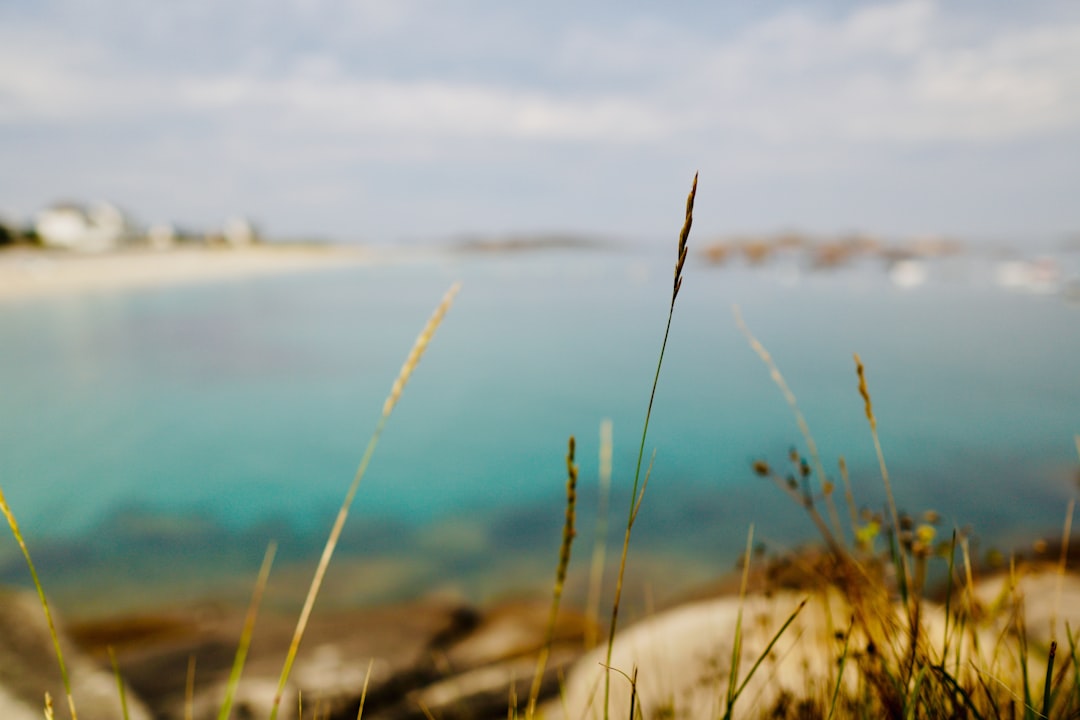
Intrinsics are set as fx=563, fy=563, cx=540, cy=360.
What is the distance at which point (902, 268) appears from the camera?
1881 inches

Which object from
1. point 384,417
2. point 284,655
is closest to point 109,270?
point 284,655

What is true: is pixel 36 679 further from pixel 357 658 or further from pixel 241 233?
pixel 241 233

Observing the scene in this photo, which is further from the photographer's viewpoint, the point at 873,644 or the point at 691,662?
the point at 691,662

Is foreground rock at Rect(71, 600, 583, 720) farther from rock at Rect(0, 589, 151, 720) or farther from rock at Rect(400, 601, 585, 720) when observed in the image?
rock at Rect(0, 589, 151, 720)

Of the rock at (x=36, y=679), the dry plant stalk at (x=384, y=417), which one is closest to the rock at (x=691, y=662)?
the dry plant stalk at (x=384, y=417)

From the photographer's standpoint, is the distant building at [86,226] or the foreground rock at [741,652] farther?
the distant building at [86,226]

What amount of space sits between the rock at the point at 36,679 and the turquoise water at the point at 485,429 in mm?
3412

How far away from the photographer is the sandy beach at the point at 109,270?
32125 mm

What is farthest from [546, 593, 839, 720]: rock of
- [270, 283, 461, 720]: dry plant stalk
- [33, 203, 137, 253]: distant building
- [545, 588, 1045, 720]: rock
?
[33, 203, 137, 253]: distant building

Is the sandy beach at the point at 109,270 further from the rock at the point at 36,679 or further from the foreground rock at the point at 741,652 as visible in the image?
the foreground rock at the point at 741,652

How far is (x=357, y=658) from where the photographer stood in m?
4.06

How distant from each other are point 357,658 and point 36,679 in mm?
1875

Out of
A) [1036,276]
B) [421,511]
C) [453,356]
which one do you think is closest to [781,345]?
[453,356]

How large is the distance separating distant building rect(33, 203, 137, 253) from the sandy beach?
903 inches
